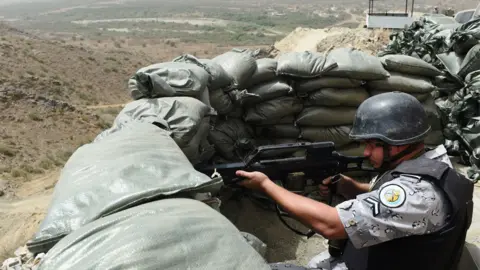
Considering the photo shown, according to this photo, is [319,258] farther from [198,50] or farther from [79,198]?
[198,50]

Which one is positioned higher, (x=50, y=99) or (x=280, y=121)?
(x=280, y=121)

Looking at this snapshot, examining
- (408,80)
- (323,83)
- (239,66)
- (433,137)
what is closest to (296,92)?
(323,83)

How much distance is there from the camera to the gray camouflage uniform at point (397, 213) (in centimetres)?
165

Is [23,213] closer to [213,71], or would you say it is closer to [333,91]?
[213,71]

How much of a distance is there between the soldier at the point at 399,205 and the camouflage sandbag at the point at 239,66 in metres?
2.15

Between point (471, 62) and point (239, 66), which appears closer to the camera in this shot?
point (239, 66)

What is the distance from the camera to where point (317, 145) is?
10.3 feet

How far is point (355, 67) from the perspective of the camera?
4.34m

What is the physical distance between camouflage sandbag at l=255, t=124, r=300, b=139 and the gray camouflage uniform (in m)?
2.80

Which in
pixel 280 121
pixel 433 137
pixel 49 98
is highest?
pixel 280 121

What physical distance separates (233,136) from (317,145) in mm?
1210

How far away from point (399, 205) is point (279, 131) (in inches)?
115

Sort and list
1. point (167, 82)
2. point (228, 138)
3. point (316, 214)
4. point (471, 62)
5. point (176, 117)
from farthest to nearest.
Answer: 1. point (471, 62)
2. point (228, 138)
3. point (167, 82)
4. point (176, 117)
5. point (316, 214)

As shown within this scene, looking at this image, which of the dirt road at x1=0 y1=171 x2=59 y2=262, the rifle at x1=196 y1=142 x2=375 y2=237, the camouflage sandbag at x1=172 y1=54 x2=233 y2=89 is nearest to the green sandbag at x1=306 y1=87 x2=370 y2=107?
the camouflage sandbag at x1=172 y1=54 x2=233 y2=89
